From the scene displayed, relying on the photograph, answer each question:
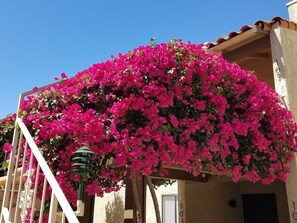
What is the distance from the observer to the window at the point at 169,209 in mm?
10219

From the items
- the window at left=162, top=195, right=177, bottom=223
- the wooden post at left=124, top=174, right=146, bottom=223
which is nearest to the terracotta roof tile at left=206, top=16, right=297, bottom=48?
the wooden post at left=124, top=174, right=146, bottom=223

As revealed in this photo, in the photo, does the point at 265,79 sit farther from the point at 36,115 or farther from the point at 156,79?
the point at 36,115

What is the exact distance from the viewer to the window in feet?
33.5

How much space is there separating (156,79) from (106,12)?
4.67 m

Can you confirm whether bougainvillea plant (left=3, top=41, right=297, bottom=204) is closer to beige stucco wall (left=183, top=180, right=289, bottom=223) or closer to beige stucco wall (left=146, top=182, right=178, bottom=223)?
beige stucco wall (left=183, top=180, right=289, bottom=223)

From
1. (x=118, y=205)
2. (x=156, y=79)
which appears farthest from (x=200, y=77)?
(x=118, y=205)

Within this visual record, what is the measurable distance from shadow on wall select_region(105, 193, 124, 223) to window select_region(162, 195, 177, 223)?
1776mm

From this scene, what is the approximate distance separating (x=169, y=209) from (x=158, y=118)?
6436 millimetres

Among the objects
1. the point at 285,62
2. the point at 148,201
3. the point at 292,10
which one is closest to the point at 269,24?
the point at 285,62

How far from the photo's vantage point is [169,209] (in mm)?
10359

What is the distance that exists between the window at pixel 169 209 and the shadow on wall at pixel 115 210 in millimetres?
1776

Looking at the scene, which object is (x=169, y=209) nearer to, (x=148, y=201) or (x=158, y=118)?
(x=148, y=201)

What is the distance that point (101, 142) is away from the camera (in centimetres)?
459

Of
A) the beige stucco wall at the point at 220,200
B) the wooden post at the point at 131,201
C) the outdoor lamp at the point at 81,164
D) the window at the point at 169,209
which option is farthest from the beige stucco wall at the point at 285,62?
the window at the point at 169,209
